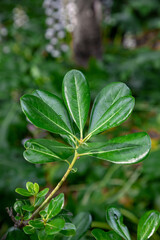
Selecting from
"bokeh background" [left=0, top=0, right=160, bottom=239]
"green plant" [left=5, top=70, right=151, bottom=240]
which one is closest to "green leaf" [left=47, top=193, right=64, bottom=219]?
"green plant" [left=5, top=70, right=151, bottom=240]

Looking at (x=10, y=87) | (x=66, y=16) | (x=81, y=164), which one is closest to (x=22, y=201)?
(x=81, y=164)

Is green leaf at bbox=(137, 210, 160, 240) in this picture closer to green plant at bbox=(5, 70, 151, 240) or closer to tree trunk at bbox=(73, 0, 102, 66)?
green plant at bbox=(5, 70, 151, 240)

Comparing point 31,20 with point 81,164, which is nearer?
point 81,164

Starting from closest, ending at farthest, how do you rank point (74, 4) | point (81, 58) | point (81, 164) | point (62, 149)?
point (62, 149)
point (81, 164)
point (74, 4)
point (81, 58)

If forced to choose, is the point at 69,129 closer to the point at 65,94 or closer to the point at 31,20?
the point at 65,94

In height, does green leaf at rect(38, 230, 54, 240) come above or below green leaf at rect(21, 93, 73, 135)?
below

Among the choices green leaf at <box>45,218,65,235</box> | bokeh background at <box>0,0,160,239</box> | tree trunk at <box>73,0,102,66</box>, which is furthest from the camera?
tree trunk at <box>73,0,102,66</box>

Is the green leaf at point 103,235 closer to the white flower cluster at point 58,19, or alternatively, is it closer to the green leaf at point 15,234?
the green leaf at point 15,234

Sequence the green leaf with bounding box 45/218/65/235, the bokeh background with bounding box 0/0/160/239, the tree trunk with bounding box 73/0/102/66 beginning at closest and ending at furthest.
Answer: the green leaf with bounding box 45/218/65/235 → the bokeh background with bounding box 0/0/160/239 → the tree trunk with bounding box 73/0/102/66
